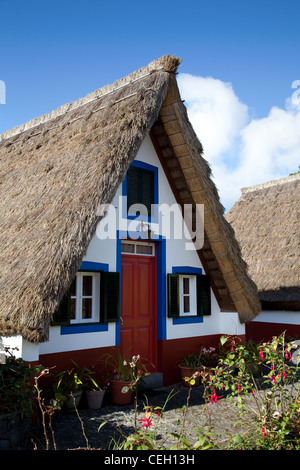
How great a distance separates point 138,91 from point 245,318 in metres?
4.97

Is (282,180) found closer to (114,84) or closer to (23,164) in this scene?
(114,84)

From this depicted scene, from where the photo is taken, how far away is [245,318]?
8500 millimetres

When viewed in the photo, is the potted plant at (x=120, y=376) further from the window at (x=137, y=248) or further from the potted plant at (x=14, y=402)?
the window at (x=137, y=248)

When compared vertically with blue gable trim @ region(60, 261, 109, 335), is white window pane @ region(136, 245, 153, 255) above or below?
above

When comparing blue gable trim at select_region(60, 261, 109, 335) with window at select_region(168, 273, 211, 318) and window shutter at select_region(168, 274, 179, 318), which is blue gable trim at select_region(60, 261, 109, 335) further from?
window at select_region(168, 273, 211, 318)

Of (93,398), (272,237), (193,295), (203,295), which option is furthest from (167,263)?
(272,237)

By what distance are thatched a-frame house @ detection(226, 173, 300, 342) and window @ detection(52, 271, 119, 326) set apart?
581 cm

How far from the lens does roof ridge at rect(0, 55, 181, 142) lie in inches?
281

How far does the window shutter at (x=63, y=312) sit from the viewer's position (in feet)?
19.8

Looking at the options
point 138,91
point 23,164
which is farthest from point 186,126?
point 23,164

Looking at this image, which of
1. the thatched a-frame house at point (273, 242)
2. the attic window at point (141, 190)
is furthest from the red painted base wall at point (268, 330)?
the attic window at point (141, 190)

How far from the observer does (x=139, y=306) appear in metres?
7.44

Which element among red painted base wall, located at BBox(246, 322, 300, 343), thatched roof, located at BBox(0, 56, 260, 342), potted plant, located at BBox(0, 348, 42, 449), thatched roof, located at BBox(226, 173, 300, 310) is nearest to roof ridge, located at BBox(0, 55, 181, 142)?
thatched roof, located at BBox(0, 56, 260, 342)

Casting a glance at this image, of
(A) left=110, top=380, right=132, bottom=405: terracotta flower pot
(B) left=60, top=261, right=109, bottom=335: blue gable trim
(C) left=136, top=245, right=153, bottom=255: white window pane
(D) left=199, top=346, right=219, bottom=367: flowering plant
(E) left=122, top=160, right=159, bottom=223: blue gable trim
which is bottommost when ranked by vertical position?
(A) left=110, top=380, right=132, bottom=405: terracotta flower pot
